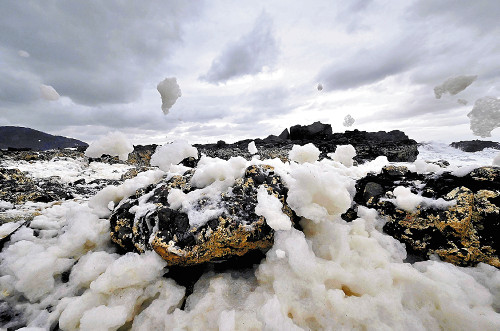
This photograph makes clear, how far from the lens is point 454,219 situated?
83.9 inches

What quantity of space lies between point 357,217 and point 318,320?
1.29 m

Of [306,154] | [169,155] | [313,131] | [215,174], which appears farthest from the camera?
[313,131]

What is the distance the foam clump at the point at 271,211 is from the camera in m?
2.03

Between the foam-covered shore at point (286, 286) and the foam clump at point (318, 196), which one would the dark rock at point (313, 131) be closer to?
the foam-covered shore at point (286, 286)

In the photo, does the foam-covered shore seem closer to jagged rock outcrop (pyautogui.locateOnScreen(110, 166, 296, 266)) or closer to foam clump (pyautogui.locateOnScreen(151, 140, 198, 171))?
jagged rock outcrop (pyautogui.locateOnScreen(110, 166, 296, 266))

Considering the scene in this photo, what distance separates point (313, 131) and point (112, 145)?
31582 mm

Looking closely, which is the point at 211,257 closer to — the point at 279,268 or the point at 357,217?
the point at 279,268

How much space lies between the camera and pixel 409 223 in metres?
2.34

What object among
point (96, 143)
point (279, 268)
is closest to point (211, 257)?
point (279, 268)

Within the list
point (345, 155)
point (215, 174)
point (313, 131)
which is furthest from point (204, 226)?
point (313, 131)

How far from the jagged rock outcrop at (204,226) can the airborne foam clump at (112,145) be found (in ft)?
4.47

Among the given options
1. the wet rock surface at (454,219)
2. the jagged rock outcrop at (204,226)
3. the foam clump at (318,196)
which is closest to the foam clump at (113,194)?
the jagged rock outcrop at (204,226)

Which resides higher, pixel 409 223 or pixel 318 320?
pixel 409 223

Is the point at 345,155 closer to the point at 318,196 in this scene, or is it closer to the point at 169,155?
the point at 318,196
